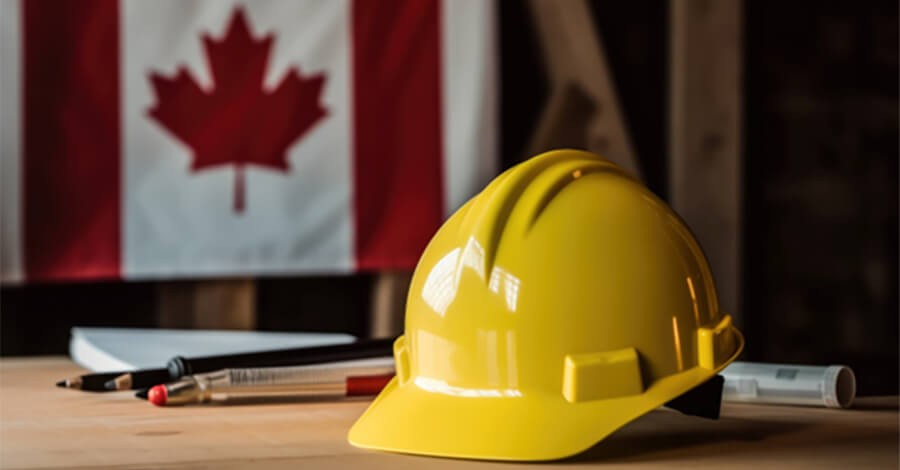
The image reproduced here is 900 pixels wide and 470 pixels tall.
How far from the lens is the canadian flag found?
1.91 m

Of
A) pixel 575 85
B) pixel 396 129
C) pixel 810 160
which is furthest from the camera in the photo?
pixel 810 160

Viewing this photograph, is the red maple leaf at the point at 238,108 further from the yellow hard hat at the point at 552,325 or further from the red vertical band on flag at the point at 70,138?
the yellow hard hat at the point at 552,325

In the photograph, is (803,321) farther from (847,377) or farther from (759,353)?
(847,377)

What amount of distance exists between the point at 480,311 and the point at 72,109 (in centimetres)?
140

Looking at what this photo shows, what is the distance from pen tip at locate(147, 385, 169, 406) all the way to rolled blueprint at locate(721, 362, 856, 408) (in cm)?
51

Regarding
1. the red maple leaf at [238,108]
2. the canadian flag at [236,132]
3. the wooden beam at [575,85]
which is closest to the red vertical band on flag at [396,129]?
the canadian flag at [236,132]

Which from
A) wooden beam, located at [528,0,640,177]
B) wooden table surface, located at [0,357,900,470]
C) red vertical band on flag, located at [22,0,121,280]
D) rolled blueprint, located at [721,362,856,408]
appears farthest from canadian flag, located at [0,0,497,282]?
rolled blueprint, located at [721,362,856,408]

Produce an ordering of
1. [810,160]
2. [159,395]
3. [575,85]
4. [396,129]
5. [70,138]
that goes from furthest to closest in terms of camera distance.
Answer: [810,160] → [575,85] → [396,129] → [70,138] → [159,395]

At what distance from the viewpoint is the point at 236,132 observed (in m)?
2.01

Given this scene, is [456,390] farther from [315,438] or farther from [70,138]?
[70,138]

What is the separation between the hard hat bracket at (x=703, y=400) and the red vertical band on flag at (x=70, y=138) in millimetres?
1397

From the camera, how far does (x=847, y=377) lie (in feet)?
3.11

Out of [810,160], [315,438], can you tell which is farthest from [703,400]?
[810,160]

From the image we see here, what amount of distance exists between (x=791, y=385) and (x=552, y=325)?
0.34 m
